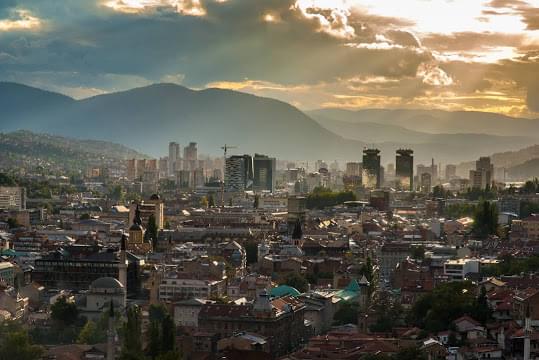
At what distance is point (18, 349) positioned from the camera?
1198 inches

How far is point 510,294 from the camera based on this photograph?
110ft

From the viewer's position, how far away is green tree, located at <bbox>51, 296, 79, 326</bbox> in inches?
1483

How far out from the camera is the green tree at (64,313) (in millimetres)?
37656

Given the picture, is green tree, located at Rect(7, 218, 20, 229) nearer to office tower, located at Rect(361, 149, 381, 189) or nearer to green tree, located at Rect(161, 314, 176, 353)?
green tree, located at Rect(161, 314, 176, 353)

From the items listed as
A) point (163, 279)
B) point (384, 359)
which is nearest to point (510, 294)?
point (384, 359)

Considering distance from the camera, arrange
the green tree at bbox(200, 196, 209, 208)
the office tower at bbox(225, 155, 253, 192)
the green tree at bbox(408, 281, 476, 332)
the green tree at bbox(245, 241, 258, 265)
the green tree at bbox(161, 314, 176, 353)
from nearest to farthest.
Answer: the green tree at bbox(161, 314, 176, 353) → the green tree at bbox(408, 281, 476, 332) → the green tree at bbox(245, 241, 258, 265) → the green tree at bbox(200, 196, 209, 208) → the office tower at bbox(225, 155, 253, 192)

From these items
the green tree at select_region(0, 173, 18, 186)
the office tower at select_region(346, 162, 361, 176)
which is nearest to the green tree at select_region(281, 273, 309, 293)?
the green tree at select_region(0, 173, 18, 186)

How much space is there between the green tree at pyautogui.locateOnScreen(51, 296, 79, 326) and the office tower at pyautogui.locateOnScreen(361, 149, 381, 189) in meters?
94.5

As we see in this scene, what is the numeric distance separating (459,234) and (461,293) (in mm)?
31792

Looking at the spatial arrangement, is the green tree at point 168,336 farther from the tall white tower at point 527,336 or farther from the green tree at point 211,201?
the green tree at point 211,201

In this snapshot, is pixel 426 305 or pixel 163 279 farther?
pixel 163 279

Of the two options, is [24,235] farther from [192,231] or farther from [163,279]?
[163,279]

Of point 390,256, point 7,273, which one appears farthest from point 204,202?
point 7,273

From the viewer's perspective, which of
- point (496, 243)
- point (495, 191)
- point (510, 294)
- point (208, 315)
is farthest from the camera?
point (495, 191)
